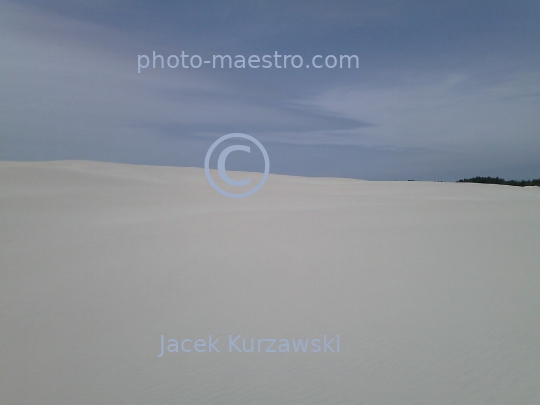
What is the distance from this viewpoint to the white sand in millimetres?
2441

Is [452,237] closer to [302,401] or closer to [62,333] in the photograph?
[302,401]

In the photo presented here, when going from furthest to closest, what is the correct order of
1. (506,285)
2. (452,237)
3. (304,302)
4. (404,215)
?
1. (404,215)
2. (452,237)
3. (506,285)
4. (304,302)

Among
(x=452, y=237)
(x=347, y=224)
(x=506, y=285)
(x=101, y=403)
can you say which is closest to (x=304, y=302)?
(x=101, y=403)

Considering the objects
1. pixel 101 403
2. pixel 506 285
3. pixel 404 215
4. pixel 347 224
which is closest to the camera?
pixel 101 403

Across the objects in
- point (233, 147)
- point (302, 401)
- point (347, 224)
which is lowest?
point (302, 401)

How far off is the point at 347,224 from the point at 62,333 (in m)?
5.45

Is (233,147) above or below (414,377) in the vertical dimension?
above

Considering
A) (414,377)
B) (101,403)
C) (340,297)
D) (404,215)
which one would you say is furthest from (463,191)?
(101,403)

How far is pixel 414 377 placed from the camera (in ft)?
8.21

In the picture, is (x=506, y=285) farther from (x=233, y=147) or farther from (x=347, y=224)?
(x=347, y=224)

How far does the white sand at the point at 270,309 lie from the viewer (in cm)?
244

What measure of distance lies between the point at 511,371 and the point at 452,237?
4.05m

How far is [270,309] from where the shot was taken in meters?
3.40

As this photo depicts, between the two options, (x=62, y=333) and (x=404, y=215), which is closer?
(x=62, y=333)
